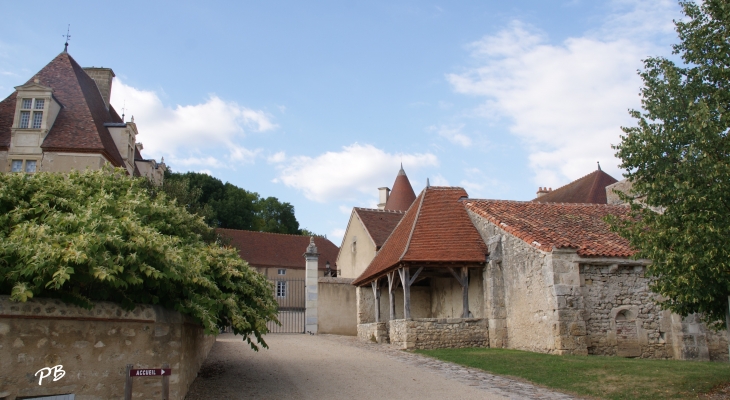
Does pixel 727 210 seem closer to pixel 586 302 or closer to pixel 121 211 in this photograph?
pixel 586 302

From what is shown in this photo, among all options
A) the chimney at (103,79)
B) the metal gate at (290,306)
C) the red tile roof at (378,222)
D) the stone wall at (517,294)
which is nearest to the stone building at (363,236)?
the red tile roof at (378,222)

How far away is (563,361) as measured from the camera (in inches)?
408

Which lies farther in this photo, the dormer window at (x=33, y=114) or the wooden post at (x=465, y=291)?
the dormer window at (x=33, y=114)

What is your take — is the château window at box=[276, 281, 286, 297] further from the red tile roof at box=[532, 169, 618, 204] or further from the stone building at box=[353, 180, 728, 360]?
the red tile roof at box=[532, 169, 618, 204]

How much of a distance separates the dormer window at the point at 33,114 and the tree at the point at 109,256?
10.1 metres

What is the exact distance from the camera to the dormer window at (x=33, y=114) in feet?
55.2

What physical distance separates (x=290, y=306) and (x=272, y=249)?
6.86 m

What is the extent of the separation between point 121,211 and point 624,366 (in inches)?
332

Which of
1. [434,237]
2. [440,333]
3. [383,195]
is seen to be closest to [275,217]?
[383,195]

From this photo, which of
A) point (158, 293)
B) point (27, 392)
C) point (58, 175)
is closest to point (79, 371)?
point (27, 392)

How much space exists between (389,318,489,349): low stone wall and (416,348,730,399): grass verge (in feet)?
6.54

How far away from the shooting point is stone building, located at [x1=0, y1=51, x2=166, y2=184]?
16.5 meters

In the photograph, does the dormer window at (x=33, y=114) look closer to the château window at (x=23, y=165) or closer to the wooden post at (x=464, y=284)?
the château window at (x=23, y=165)

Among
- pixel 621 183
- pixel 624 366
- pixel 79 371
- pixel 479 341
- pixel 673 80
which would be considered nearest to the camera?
pixel 79 371
